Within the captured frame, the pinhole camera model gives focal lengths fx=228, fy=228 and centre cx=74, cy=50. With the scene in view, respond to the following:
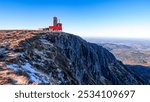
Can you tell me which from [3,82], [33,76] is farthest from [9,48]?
[3,82]

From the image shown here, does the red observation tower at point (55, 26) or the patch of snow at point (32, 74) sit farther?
the red observation tower at point (55, 26)

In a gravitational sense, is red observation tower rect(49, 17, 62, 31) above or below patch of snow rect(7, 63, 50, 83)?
above

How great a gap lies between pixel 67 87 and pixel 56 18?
80871mm

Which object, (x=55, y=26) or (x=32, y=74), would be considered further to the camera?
(x=55, y=26)

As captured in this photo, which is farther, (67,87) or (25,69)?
(25,69)

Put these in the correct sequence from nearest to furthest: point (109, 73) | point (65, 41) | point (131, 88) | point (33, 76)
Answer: point (131, 88), point (33, 76), point (65, 41), point (109, 73)

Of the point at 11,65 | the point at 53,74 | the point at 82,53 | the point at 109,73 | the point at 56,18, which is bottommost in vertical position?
the point at 109,73

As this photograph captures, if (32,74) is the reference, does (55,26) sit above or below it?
above

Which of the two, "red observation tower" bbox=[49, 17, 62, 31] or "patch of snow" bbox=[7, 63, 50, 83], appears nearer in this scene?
"patch of snow" bbox=[7, 63, 50, 83]

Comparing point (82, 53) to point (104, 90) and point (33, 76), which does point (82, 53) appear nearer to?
point (33, 76)

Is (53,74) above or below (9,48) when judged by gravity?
below

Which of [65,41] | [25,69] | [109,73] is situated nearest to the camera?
[25,69]

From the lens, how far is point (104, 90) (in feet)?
49.3

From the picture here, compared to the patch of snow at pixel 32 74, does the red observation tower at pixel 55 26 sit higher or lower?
higher
